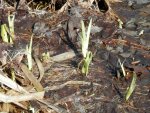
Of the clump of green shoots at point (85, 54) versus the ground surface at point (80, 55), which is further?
the clump of green shoots at point (85, 54)

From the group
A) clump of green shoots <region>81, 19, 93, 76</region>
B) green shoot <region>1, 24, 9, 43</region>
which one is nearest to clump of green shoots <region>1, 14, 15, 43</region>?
green shoot <region>1, 24, 9, 43</region>

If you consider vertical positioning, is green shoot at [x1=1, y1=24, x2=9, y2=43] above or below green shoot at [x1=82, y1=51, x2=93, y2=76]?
above

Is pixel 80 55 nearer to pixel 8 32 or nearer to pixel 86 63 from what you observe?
pixel 86 63

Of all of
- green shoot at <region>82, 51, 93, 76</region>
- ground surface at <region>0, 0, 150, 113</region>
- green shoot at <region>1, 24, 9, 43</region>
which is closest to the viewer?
ground surface at <region>0, 0, 150, 113</region>

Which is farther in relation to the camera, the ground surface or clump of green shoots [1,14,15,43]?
clump of green shoots [1,14,15,43]

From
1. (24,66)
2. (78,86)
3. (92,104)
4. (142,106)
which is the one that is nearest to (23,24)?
(24,66)

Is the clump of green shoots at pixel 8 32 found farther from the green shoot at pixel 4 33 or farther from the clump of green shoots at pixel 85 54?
the clump of green shoots at pixel 85 54

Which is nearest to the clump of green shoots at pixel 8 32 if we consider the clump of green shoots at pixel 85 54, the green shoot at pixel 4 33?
the green shoot at pixel 4 33

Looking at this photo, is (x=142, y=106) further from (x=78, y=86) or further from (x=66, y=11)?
(x=66, y=11)

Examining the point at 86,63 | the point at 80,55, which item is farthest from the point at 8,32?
the point at 86,63

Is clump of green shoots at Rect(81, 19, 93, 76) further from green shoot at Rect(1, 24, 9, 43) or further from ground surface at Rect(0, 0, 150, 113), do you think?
green shoot at Rect(1, 24, 9, 43)
